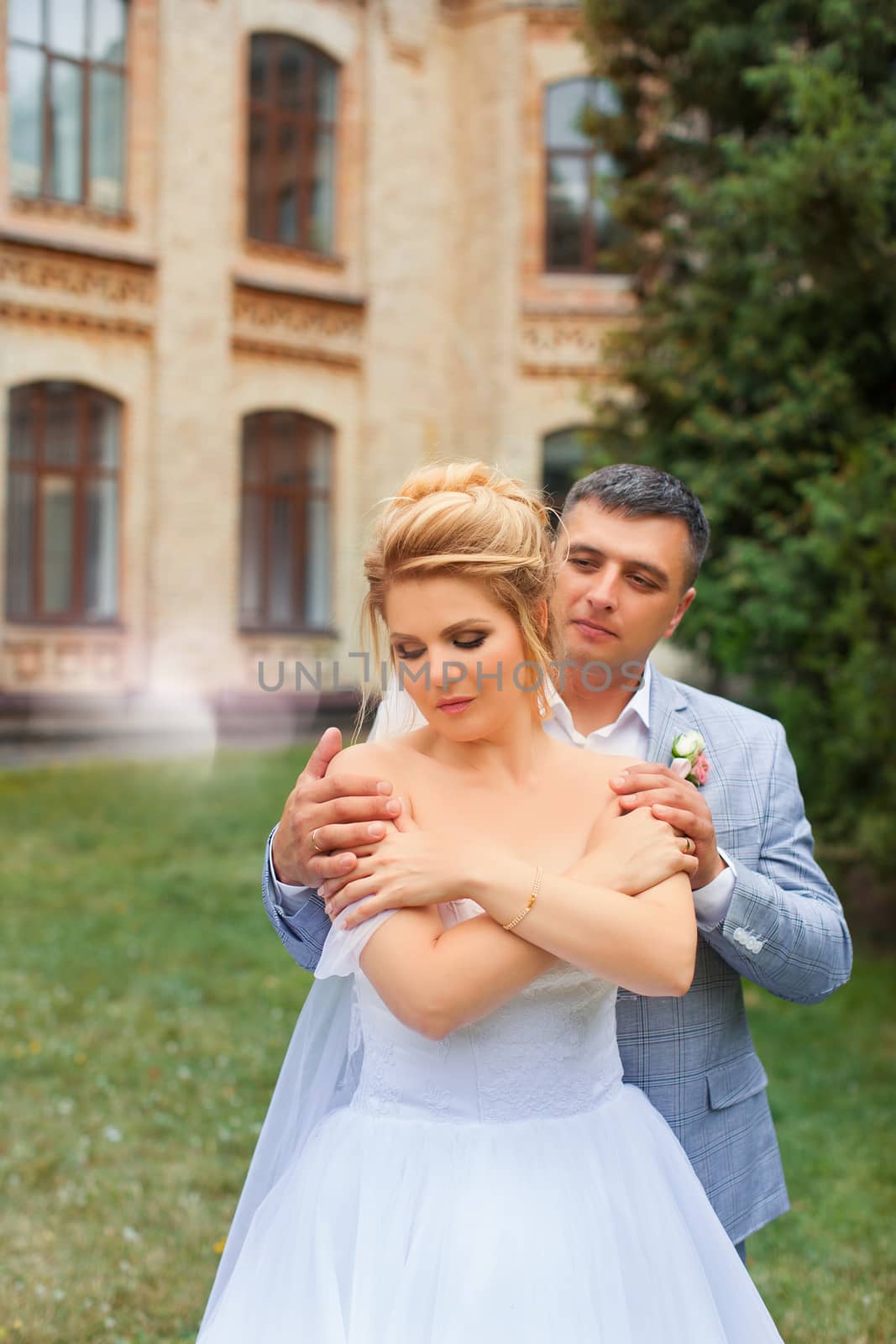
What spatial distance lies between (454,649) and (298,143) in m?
17.1

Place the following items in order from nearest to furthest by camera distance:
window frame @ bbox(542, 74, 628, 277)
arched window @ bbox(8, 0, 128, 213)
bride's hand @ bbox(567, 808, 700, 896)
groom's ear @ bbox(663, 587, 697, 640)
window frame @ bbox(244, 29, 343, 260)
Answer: bride's hand @ bbox(567, 808, 700, 896), groom's ear @ bbox(663, 587, 697, 640), arched window @ bbox(8, 0, 128, 213), window frame @ bbox(244, 29, 343, 260), window frame @ bbox(542, 74, 628, 277)

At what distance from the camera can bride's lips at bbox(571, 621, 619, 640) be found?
2.80 m

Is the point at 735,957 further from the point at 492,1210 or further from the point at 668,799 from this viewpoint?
the point at 492,1210

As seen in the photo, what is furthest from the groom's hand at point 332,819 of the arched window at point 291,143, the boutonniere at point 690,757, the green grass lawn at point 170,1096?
the arched window at point 291,143

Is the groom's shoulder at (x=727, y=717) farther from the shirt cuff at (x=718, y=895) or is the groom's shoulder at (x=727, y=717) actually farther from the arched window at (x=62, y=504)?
the arched window at (x=62, y=504)

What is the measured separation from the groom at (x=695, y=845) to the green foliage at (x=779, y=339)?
4.69m

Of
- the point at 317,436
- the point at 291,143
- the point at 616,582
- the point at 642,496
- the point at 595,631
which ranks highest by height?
the point at 291,143

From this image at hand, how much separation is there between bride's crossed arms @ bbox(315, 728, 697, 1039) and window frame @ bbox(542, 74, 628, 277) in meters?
17.2

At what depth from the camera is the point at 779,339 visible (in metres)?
8.21

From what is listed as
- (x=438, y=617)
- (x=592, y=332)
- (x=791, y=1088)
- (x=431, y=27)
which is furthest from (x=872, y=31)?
(x=431, y=27)

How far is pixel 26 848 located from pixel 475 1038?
9.76 m

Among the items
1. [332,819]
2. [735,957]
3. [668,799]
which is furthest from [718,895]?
[332,819]

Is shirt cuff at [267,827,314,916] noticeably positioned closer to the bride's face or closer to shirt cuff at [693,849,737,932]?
the bride's face

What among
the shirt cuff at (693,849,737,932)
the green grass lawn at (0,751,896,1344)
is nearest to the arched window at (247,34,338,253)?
the green grass lawn at (0,751,896,1344)
